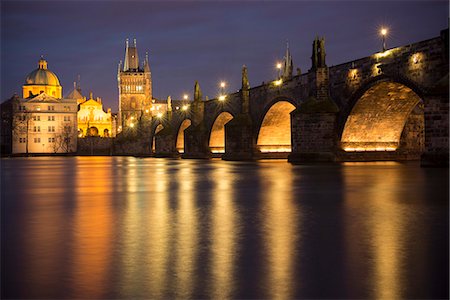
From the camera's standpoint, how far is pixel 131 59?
182625 millimetres

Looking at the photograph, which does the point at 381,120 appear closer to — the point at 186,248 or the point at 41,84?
the point at 186,248

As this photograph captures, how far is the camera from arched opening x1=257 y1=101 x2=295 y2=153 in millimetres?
50312

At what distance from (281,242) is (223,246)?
81 cm

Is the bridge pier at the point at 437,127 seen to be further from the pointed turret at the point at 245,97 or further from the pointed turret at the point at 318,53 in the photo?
the pointed turret at the point at 245,97

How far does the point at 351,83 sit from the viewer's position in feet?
119

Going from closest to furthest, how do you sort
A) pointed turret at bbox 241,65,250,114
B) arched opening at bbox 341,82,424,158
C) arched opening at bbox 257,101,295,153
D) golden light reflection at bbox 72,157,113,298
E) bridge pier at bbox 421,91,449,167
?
golden light reflection at bbox 72,157,113,298
bridge pier at bbox 421,91,449,167
arched opening at bbox 341,82,424,158
arched opening at bbox 257,101,295,153
pointed turret at bbox 241,65,250,114

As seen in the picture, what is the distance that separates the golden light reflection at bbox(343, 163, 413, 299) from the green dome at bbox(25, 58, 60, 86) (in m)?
140

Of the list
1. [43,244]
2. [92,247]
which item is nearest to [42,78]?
[43,244]

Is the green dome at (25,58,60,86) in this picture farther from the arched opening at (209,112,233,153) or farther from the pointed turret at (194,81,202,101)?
the arched opening at (209,112,233,153)

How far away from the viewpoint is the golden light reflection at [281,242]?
4973 millimetres

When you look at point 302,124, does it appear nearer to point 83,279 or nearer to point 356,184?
point 356,184

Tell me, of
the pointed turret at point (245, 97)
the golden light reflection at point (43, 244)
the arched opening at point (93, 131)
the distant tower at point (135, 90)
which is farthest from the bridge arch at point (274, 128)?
the distant tower at point (135, 90)

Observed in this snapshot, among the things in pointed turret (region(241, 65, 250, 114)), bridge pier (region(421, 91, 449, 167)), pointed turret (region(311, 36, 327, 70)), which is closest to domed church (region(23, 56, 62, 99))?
pointed turret (region(241, 65, 250, 114))

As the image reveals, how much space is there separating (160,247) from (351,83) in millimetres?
31356
